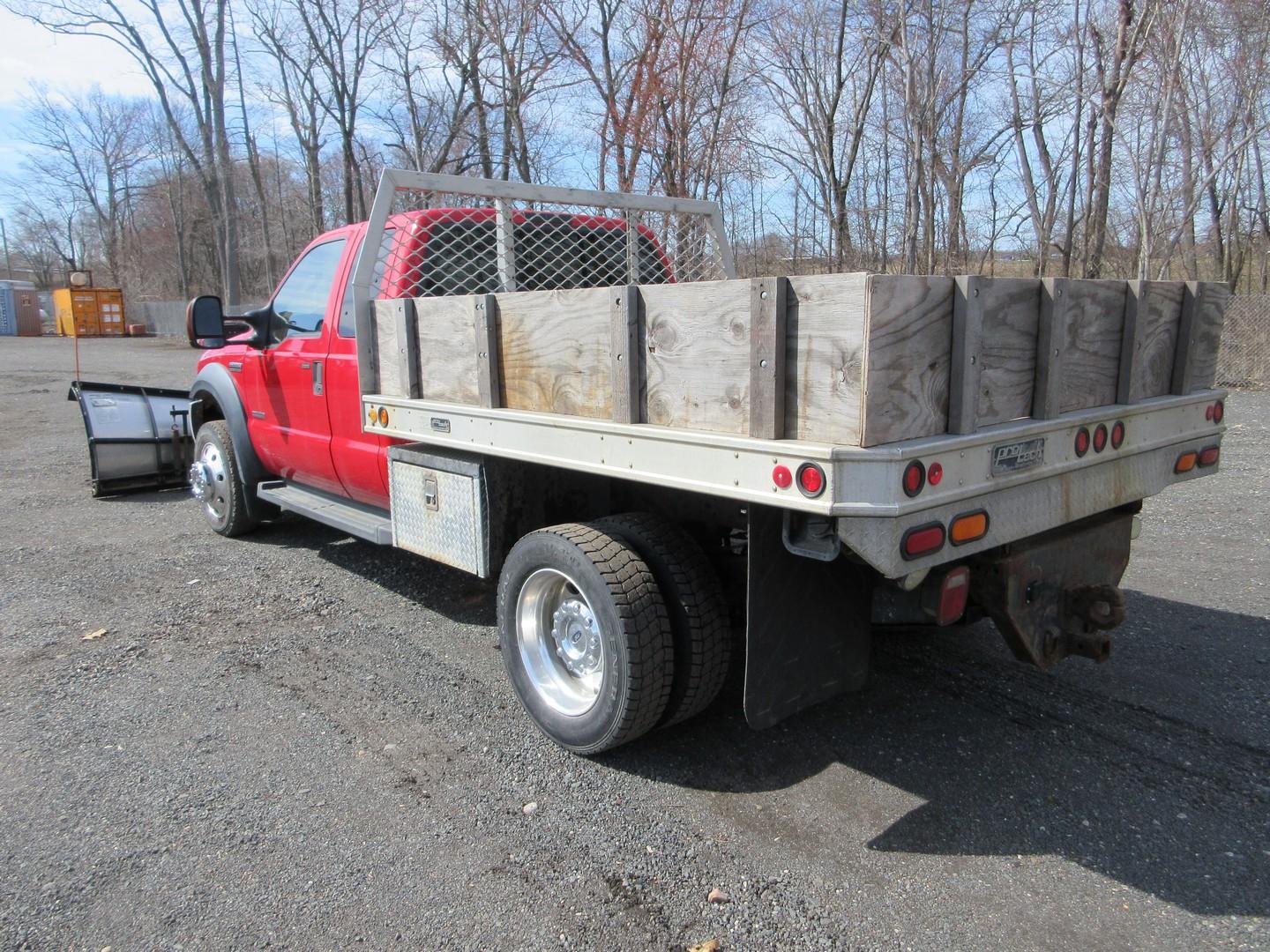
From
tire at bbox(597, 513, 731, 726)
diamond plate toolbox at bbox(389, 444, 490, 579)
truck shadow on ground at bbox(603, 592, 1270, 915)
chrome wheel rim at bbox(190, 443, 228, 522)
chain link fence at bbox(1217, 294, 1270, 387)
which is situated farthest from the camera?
chain link fence at bbox(1217, 294, 1270, 387)

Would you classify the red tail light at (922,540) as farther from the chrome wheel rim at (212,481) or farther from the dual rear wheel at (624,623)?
the chrome wheel rim at (212,481)

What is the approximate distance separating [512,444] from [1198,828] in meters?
2.78

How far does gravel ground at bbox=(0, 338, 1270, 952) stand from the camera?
2.62 m

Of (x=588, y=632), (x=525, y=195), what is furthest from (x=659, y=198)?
(x=588, y=632)

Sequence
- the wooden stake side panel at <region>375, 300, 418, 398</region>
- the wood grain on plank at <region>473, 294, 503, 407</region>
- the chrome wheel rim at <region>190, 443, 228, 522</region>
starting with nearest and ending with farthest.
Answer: the wood grain on plank at <region>473, 294, 503, 407</region>
the wooden stake side panel at <region>375, 300, 418, 398</region>
the chrome wheel rim at <region>190, 443, 228, 522</region>

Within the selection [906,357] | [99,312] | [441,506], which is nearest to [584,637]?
[441,506]

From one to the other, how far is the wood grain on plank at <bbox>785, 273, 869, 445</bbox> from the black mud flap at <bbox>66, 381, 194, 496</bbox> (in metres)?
7.16

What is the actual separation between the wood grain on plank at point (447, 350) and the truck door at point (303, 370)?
50.7 inches

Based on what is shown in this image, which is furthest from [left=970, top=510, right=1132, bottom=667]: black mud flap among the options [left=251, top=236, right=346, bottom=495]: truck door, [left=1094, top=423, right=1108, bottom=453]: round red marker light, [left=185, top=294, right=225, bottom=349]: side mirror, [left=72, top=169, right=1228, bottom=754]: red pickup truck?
[left=185, top=294, right=225, bottom=349]: side mirror

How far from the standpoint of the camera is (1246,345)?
1370cm

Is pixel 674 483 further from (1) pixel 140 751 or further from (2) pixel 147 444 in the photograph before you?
(2) pixel 147 444

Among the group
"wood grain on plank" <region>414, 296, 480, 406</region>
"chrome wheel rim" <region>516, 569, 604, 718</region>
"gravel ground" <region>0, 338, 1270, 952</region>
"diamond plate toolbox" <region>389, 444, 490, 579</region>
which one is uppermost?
"wood grain on plank" <region>414, 296, 480, 406</region>

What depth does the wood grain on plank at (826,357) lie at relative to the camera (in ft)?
7.80

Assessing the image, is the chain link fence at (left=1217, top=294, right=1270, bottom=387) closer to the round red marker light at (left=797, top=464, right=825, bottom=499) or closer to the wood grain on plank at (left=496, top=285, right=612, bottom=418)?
the wood grain on plank at (left=496, top=285, right=612, bottom=418)
